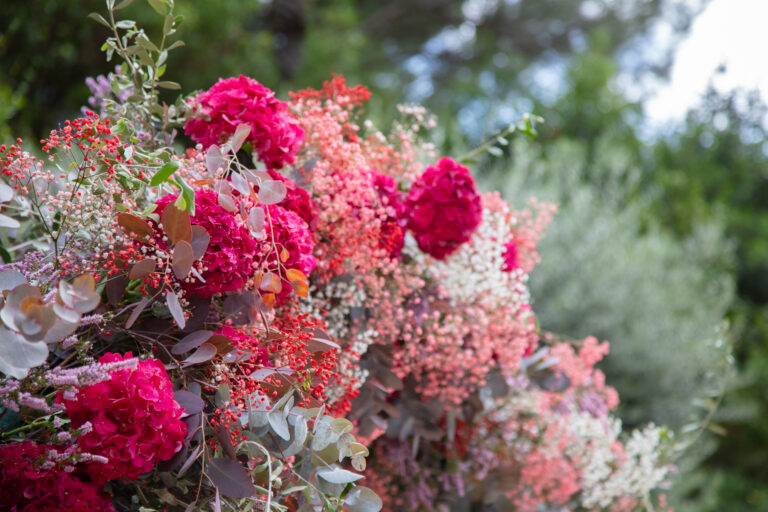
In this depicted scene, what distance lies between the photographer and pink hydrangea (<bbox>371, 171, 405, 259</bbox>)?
3.39ft

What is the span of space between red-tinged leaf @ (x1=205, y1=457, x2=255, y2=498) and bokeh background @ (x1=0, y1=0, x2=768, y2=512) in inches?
37.9

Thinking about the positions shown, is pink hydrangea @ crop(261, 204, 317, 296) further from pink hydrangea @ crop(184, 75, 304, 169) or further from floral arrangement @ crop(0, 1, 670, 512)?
pink hydrangea @ crop(184, 75, 304, 169)

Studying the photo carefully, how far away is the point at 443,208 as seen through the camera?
107 cm

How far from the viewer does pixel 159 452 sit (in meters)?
0.65

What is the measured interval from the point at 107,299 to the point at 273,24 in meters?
5.31

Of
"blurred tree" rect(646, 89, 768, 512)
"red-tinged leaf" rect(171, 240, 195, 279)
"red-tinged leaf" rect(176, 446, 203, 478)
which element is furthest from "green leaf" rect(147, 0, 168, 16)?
"blurred tree" rect(646, 89, 768, 512)

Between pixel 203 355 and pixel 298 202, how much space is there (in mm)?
289

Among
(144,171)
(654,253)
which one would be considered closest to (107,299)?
(144,171)

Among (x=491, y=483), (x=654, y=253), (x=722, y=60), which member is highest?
(x=722, y=60)

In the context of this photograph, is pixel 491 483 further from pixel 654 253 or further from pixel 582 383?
pixel 654 253

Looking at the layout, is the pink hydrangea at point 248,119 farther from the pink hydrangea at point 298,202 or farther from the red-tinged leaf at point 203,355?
the red-tinged leaf at point 203,355

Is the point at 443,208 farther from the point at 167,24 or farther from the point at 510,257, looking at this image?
the point at 167,24

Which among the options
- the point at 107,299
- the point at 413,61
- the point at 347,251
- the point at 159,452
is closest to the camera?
the point at 159,452

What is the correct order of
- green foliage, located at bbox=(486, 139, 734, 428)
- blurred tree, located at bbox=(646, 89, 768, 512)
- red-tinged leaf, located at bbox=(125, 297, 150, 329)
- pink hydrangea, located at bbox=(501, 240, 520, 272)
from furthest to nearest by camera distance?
blurred tree, located at bbox=(646, 89, 768, 512)
green foliage, located at bbox=(486, 139, 734, 428)
pink hydrangea, located at bbox=(501, 240, 520, 272)
red-tinged leaf, located at bbox=(125, 297, 150, 329)
